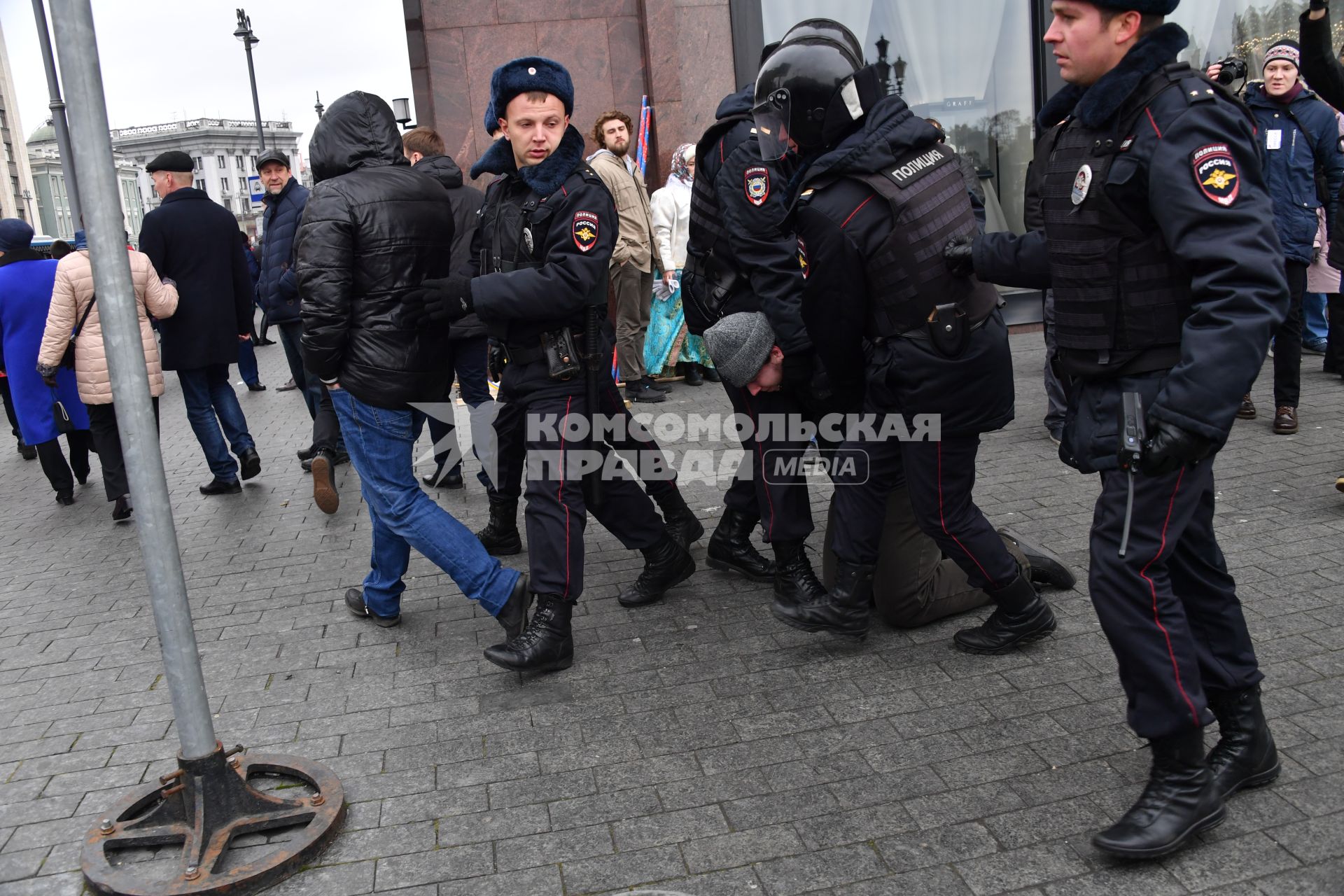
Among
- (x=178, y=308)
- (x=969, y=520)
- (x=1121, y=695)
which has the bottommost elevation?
(x=1121, y=695)

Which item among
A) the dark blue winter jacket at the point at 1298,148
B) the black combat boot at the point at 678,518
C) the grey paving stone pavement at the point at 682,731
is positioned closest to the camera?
the grey paving stone pavement at the point at 682,731

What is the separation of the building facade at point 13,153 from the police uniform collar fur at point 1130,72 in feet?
291

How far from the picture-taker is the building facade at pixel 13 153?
79750 mm

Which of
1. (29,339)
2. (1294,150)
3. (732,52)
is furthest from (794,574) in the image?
(732,52)

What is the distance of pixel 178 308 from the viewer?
7.35 metres

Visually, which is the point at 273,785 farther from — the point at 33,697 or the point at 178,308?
the point at 178,308

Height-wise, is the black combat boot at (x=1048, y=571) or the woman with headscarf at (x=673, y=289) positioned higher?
the woman with headscarf at (x=673, y=289)

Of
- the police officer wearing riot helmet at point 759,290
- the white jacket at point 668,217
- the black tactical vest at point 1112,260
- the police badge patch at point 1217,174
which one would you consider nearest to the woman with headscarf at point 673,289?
the white jacket at point 668,217

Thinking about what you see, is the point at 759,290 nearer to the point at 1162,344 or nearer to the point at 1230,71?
the point at 1162,344

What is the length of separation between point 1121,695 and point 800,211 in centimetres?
188

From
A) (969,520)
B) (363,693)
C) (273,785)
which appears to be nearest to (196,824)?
(273,785)

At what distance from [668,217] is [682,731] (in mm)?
6571

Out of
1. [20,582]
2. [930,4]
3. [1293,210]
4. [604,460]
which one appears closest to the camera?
[604,460]

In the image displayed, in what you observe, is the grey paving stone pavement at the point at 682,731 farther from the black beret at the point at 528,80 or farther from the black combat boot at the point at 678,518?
the black beret at the point at 528,80
